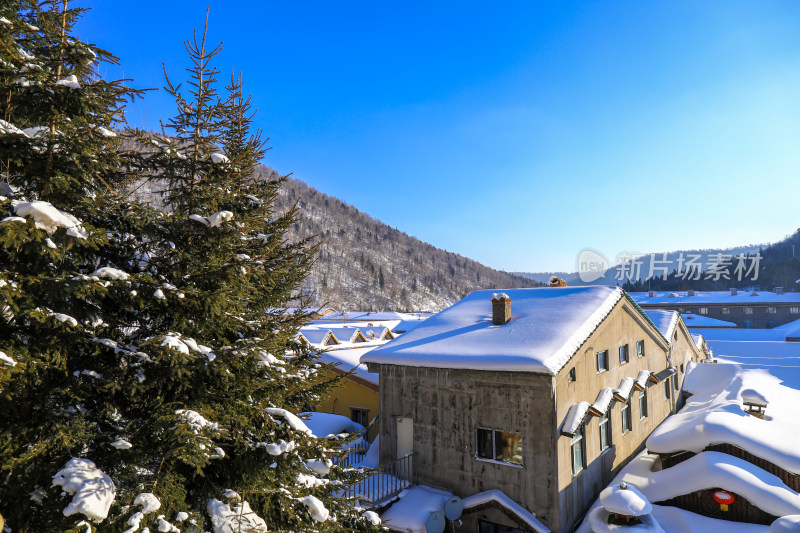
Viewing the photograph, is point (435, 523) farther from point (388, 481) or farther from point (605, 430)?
point (605, 430)

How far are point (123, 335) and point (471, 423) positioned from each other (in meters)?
10.0

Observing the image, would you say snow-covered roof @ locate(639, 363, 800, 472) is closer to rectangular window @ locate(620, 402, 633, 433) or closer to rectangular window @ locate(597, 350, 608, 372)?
rectangular window @ locate(620, 402, 633, 433)

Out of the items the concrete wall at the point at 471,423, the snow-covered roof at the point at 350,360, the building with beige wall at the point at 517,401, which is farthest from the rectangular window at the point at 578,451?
the snow-covered roof at the point at 350,360

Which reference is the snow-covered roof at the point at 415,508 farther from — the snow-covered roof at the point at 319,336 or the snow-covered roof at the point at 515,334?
the snow-covered roof at the point at 319,336

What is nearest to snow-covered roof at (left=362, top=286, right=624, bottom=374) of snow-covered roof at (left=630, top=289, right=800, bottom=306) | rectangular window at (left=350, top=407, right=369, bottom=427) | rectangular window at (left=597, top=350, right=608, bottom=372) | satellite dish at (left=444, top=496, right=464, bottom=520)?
rectangular window at (left=597, top=350, right=608, bottom=372)

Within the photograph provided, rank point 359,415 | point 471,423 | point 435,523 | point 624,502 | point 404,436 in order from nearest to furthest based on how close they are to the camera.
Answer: point 624,502
point 435,523
point 471,423
point 404,436
point 359,415

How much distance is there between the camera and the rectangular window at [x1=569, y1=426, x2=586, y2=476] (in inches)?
502

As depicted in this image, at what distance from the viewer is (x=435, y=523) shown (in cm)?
1173

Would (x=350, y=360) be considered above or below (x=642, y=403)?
above

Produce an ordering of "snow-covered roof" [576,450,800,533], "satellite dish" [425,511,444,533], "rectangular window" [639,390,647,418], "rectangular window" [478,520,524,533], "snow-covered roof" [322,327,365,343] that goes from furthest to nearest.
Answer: "snow-covered roof" [322,327,365,343]
"rectangular window" [639,390,647,418]
"rectangular window" [478,520,524,533]
"satellite dish" [425,511,444,533]
"snow-covered roof" [576,450,800,533]

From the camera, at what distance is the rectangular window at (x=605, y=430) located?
588 inches

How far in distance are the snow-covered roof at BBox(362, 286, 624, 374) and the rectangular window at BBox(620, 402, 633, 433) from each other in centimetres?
469

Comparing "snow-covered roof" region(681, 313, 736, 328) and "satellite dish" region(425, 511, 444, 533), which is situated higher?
"snow-covered roof" region(681, 313, 736, 328)

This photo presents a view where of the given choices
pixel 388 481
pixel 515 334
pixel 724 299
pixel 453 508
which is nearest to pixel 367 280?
pixel 724 299
